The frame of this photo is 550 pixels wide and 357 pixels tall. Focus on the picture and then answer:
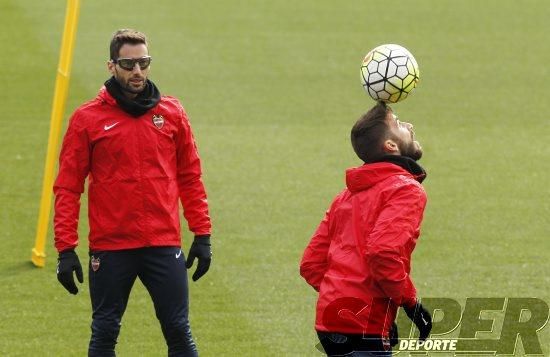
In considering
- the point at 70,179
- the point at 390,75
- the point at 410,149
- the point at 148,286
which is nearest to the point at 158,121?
the point at 70,179

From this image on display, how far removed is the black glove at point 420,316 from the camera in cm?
612

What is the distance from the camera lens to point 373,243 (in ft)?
Result: 18.8

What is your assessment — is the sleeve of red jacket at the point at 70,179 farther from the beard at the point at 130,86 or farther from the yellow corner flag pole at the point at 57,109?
the yellow corner flag pole at the point at 57,109

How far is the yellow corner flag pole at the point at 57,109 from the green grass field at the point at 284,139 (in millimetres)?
306

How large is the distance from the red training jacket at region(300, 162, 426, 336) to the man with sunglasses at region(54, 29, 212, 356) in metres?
1.53

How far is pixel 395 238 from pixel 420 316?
64cm

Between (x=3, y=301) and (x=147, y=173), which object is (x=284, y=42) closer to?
(x=3, y=301)

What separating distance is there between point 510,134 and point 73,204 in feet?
32.7

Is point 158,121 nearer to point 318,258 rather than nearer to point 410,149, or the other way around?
point 318,258

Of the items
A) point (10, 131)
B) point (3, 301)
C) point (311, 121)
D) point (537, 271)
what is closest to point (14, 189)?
point (10, 131)

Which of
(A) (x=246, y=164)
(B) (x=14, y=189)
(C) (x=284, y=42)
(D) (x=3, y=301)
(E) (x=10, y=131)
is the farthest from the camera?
(C) (x=284, y=42)

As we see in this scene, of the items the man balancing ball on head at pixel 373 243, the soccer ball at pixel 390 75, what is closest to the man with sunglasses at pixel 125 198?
the soccer ball at pixel 390 75

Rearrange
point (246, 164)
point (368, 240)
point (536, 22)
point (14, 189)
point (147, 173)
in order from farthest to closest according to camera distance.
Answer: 1. point (536, 22)
2. point (246, 164)
3. point (14, 189)
4. point (147, 173)
5. point (368, 240)

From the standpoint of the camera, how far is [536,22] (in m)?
23.9
